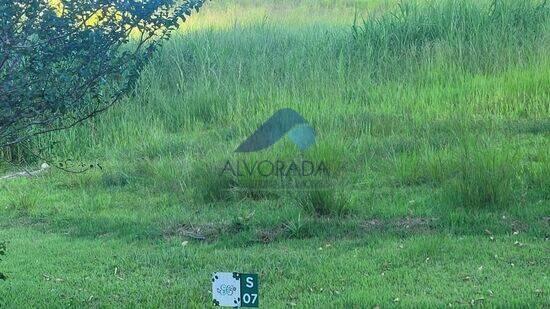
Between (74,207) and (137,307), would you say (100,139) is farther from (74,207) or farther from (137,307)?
(137,307)

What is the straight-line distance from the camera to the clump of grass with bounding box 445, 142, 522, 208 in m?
6.80

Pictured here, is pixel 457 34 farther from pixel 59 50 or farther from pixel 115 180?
pixel 59 50

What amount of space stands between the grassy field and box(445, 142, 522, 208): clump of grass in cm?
2

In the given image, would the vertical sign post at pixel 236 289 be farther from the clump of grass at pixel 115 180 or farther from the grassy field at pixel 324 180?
the clump of grass at pixel 115 180

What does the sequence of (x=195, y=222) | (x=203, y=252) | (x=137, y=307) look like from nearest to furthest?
(x=137, y=307), (x=203, y=252), (x=195, y=222)

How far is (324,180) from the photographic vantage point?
7609 mm

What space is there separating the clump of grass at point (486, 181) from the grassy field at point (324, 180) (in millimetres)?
19

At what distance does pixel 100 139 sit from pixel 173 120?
3.34 ft

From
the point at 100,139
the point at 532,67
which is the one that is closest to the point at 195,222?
the point at 100,139

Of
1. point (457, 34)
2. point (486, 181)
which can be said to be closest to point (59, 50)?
point (486, 181)

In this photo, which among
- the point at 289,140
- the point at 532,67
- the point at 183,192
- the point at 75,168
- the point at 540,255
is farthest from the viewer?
the point at 532,67

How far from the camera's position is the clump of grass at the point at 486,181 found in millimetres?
6805

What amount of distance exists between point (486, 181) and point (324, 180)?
1556 millimetres

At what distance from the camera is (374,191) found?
7559 mm
